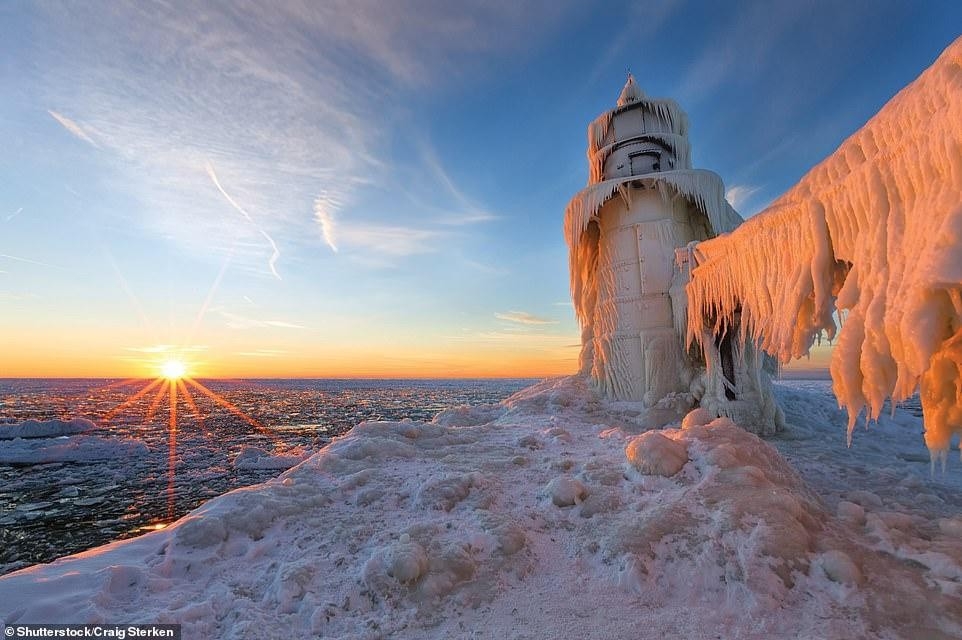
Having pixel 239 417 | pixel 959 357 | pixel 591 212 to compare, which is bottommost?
pixel 239 417

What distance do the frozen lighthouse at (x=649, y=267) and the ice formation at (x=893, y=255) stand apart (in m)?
6.20

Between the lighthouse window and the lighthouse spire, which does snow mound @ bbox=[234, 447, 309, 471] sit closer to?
the lighthouse window

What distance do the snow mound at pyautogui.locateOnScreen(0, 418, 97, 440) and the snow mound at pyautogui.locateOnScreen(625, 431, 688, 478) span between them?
24.4 meters

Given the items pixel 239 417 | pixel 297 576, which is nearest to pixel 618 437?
pixel 297 576

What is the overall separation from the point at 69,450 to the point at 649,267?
21.1m

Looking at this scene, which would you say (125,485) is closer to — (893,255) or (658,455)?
(658,455)

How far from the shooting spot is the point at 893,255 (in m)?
3.44

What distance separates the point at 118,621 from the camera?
3.23m

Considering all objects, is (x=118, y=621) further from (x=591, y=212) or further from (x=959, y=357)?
(x=591, y=212)

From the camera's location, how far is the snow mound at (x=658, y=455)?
538 centimetres

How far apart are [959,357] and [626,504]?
334 cm

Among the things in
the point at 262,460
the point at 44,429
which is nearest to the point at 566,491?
the point at 262,460

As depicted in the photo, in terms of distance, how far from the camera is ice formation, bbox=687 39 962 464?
9.61 ft

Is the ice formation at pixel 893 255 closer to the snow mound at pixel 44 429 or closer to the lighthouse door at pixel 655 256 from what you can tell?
the lighthouse door at pixel 655 256
